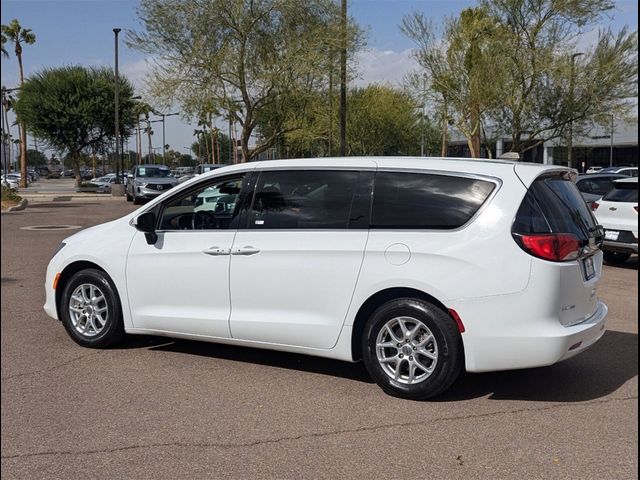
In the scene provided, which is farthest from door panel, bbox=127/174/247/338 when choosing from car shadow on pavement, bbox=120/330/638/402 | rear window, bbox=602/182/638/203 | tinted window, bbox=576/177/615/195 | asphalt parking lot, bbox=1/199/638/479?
tinted window, bbox=576/177/615/195

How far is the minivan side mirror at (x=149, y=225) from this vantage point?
19.6 feet

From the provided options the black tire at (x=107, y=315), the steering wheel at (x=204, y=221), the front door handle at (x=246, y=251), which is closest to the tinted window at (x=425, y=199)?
the front door handle at (x=246, y=251)

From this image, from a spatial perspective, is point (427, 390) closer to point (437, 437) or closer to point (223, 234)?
point (437, 437)

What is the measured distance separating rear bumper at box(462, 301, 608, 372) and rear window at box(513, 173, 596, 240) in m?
0.66

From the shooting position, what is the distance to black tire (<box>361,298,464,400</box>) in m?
4.89

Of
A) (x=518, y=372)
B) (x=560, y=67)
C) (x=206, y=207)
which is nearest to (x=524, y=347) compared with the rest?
(x=518, y=372)

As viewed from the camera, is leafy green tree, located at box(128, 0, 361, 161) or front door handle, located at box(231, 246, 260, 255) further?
leafy green tree, located at box(128, 0, 361, 161)

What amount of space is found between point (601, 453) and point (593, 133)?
1113 inches

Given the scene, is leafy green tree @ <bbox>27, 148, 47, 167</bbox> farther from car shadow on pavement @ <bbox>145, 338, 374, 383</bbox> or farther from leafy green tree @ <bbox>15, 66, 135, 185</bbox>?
car shadow on pavement @ <bbox>145, 338, 374, 383</bbox>

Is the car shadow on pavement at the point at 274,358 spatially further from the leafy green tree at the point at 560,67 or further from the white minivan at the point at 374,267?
the leafy green tree at the point at 560,67

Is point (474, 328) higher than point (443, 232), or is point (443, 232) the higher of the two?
point (443, 232)

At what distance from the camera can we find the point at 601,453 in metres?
4.13

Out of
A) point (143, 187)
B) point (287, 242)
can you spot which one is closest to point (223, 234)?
point (287, 242)

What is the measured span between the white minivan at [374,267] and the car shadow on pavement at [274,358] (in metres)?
0.36
